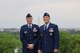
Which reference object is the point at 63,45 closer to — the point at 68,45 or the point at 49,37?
the point at 68,45

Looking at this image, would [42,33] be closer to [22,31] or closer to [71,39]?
[22,31]

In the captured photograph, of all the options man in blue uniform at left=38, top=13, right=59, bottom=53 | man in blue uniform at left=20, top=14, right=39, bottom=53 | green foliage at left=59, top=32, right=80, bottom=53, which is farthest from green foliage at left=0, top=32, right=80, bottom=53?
man in blue uniform at left=38, top=13, right=59, bottom=53

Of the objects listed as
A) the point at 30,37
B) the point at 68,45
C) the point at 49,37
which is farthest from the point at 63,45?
the point at 49,37

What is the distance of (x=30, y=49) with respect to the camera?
1132 centimetres

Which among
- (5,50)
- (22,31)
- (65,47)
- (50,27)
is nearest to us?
(50,27)

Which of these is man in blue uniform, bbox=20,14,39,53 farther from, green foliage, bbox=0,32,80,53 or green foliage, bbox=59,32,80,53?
green foliage, bbox=59,32,80,53

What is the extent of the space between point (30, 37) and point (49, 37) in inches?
30.5

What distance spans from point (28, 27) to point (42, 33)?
0.66 m

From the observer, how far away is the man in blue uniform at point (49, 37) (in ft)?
35.3

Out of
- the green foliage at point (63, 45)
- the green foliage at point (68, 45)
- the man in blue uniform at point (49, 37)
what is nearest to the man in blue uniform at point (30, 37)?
the man in blue uniform at point (49, 37)

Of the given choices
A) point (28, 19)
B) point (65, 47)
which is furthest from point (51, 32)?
point (65, 47)

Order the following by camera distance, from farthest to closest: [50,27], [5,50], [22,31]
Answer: [5,50]
[22,31]
[50,27]

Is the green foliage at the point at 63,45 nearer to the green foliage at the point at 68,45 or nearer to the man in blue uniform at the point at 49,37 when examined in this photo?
the green foliage at the point at 68,45

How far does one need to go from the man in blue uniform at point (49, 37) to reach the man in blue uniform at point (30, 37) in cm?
34
